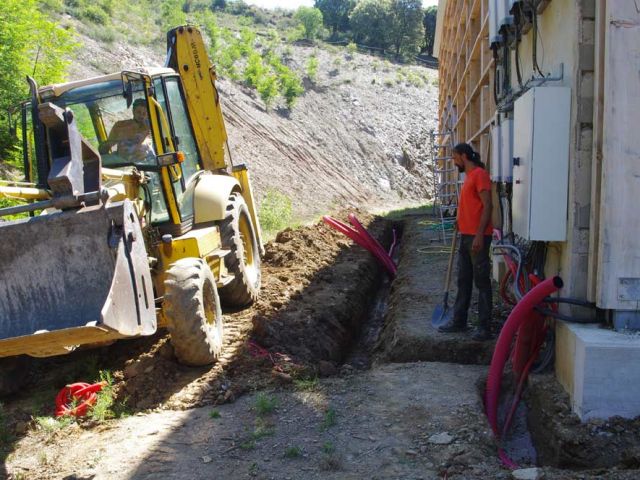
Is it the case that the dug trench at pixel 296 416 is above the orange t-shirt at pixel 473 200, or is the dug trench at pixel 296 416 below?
below

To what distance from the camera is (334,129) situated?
95.3 feet

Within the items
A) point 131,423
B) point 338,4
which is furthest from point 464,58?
point 338,4

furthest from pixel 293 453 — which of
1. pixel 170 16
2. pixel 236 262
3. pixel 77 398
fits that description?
pixel 170 16

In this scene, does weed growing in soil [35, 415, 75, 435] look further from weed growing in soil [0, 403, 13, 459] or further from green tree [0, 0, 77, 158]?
green tree [0, 0, 77, 158]

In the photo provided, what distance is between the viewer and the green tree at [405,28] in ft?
176

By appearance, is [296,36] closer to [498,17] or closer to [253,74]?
[253,74]

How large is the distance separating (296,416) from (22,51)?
31.4ft

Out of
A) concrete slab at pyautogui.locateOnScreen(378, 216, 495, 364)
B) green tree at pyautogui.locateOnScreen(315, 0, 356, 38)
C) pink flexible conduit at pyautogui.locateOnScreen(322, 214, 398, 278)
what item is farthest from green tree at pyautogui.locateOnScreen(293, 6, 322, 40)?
concrete slab at pyautogui.locateOnScreen(378, 216, 495, 364)

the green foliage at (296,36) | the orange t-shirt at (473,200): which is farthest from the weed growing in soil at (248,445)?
the green foliage at (296,36)

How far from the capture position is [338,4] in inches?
2447

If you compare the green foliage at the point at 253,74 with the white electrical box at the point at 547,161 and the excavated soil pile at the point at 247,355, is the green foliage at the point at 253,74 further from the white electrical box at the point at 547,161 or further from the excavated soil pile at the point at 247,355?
the white electrical box at the point at 547,161

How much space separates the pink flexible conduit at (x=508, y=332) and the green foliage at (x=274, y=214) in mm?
10273

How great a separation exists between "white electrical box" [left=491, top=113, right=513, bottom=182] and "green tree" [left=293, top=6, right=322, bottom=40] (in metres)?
41.1

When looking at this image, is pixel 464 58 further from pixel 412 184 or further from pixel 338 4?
pixel 338 4
